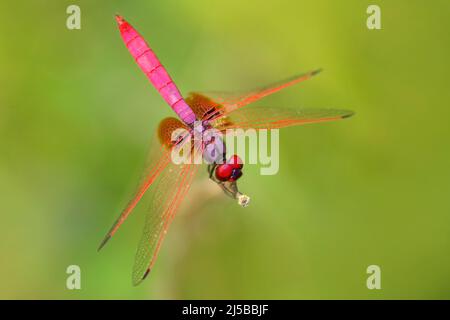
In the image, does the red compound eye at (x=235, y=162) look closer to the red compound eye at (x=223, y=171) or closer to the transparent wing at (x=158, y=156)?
Answer: the red compound eye at (x=223, y=171)

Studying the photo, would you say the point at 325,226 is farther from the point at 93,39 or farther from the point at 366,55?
the point at 93,39

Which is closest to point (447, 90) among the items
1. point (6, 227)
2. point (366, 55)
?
point (366, 55)

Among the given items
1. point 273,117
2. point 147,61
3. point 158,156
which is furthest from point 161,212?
point 147,61

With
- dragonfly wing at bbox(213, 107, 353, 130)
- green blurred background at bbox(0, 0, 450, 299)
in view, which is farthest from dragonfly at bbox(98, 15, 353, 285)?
green blurred background at bbox(0, 0, 450, 299)

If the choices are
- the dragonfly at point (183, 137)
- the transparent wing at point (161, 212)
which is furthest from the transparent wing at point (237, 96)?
the transparent wing at point (161, 212)

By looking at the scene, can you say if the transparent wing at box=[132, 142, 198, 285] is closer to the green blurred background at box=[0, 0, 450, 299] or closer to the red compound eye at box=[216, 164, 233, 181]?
the red compound eye at box=[216, 164, 233, 181]

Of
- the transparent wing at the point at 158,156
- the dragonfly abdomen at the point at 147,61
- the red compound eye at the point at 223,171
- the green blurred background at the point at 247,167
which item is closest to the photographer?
the transparent wing at the point at 158,156
